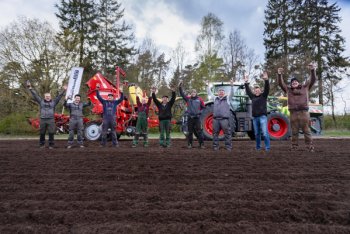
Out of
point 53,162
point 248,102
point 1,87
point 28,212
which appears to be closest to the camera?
point 28,212

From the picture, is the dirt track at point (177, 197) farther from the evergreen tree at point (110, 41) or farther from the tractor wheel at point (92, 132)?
the evergreen tree at point (110, 41)

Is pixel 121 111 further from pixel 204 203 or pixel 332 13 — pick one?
pixel 332 13

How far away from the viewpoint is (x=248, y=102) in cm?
1156

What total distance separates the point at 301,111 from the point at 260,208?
213 inches

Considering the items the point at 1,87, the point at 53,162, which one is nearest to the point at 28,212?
the point at 53,162

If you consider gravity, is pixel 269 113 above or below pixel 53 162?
above

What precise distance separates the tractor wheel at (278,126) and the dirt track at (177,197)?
5.95 m

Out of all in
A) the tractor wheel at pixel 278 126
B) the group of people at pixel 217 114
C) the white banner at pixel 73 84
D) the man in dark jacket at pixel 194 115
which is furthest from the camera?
the white banner at pixel 73 84

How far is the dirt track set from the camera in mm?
2664

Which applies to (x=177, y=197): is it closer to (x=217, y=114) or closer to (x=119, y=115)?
(x=217, y=114)

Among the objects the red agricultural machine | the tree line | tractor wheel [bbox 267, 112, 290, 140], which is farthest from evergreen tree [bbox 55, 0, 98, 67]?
tractor wheel [bbox 267, 112, 290, 140]

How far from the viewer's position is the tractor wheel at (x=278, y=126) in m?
11.5

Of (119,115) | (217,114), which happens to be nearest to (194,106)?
(217,114)

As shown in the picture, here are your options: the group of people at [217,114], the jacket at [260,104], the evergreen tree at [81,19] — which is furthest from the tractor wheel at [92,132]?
the evergreen tree at [81,19]
